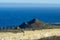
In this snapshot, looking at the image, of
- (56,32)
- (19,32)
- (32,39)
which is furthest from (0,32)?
(56,32)

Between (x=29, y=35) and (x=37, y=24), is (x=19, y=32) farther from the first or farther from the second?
(x=37, y=24)

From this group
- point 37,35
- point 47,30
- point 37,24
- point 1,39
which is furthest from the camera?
point 37,24

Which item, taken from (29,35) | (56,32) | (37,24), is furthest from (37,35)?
(37,24)

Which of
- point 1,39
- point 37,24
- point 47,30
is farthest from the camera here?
point 37,24

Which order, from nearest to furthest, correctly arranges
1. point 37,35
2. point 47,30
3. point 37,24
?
point 37,35 → point 47,30 → point 37,24

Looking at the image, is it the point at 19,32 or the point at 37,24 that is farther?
the point at 37,24

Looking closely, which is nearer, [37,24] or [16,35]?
[16,35]

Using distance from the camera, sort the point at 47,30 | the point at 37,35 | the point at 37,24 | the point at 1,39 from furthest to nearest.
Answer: the point at 37,24, the point at 47,30, the point at 37,35, the point at 1,39

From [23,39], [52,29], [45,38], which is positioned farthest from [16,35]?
[52,29]

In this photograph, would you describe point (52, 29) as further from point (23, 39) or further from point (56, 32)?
point (23, 39)
